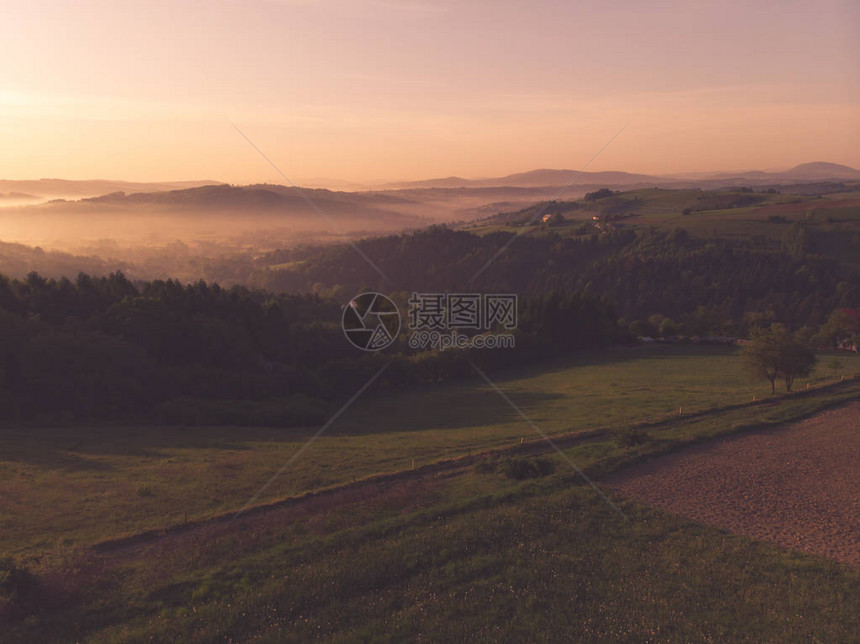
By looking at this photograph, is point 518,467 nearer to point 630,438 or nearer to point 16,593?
point 630,438

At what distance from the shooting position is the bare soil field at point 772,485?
18.9m

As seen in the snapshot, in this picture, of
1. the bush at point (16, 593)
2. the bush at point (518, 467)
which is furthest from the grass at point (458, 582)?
the bush at point (518, 467)

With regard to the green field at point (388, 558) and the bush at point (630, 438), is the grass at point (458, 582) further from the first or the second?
the bush at point (630, 438)

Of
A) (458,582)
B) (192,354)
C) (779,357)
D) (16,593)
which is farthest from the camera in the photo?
(192,354)

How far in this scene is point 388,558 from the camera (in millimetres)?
16547

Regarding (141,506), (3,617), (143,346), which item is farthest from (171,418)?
(3,617)

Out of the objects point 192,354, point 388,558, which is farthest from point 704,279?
point 388,558

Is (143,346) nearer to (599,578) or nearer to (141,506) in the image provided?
(141,506)

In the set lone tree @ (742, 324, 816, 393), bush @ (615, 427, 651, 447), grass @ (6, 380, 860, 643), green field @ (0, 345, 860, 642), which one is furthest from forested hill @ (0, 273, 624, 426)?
lone tree @ (742, 324, 816, 393)

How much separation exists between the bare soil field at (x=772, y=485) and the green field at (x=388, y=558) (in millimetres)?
1264

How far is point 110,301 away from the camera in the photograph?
64.1m

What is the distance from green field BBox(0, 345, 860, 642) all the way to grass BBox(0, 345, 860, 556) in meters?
0.18

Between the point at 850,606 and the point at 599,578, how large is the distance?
639 cm

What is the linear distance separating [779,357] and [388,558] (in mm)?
36670
